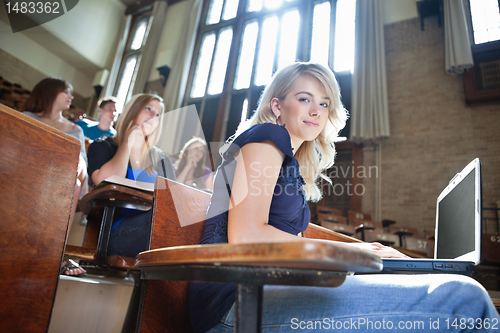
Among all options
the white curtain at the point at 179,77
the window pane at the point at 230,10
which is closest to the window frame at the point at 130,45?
the white curtain at the point at 179,77

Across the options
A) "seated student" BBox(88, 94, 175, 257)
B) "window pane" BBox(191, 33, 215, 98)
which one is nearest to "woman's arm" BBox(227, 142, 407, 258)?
"seated student" BBox(88, 94, 175, 257)

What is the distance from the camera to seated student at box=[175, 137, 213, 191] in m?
3.41

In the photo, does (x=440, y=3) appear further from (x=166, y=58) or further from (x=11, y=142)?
(x=11, y=142)

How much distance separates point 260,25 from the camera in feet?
29.9

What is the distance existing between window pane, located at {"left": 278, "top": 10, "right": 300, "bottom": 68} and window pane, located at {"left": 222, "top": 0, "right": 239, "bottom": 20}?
1.80 metres

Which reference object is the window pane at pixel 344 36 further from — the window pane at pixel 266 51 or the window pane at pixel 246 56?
the window pane at pixel 246 56

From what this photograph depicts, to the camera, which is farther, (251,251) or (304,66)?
(304,66)

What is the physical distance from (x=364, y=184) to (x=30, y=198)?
673 cm

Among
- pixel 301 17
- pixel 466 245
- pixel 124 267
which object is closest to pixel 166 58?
pixel 301 17

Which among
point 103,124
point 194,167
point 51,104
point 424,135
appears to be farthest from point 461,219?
point 424,135

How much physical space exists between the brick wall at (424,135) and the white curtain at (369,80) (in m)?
0.39

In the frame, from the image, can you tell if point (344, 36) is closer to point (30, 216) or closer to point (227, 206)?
point (227, 206)

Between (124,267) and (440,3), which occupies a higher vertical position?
(440,3)

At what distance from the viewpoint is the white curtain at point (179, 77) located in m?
8.90
